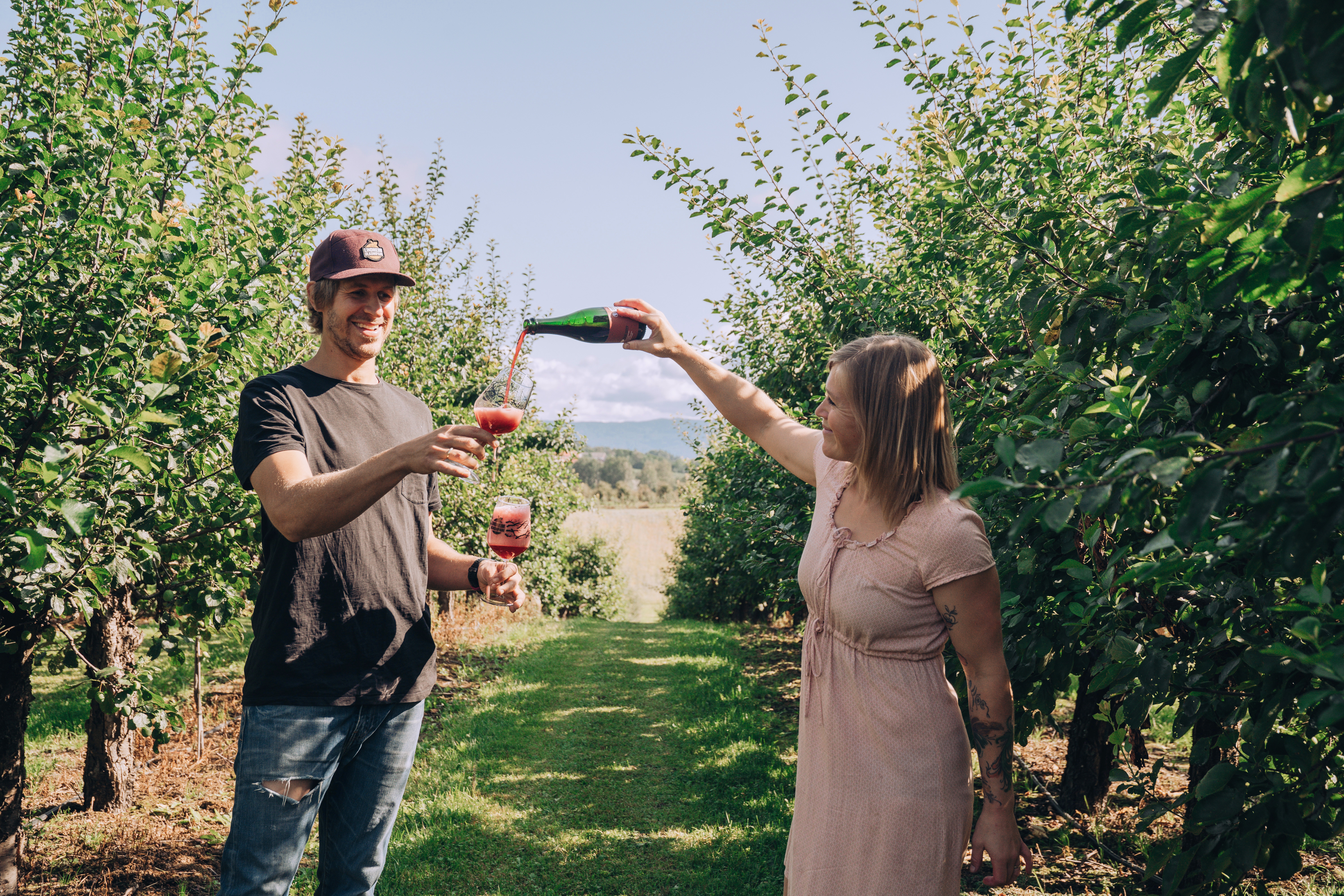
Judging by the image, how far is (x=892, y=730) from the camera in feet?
6.00

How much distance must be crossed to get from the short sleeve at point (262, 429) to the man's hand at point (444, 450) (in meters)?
0.39

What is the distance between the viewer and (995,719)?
1.86 meters

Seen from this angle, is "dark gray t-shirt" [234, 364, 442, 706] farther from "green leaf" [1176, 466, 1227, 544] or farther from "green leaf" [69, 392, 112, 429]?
"green leaf" [1176, 466, 1227, 544]

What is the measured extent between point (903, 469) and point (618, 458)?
106 m

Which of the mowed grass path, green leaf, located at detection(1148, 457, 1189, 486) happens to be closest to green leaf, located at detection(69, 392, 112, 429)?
green leaf, located at detection(1148, 457, 1189, 486)

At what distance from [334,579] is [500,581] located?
546 mm

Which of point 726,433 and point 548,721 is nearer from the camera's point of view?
point 548,721

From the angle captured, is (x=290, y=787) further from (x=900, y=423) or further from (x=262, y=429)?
(x=900, y=423)

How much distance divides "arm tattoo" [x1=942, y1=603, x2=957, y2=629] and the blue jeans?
1479 mm

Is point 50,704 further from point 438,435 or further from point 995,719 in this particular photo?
point 995,719

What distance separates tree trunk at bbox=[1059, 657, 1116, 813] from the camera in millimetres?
4531

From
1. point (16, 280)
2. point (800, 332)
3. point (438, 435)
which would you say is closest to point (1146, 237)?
point (438, 435)

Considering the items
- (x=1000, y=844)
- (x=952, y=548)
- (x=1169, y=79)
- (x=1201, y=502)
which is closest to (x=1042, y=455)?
(x=1201, y=502)

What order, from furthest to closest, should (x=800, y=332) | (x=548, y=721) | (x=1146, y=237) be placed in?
1. (x=548, y=721)
2. (x=800, y=332)
3. (x=1146, y=237)
